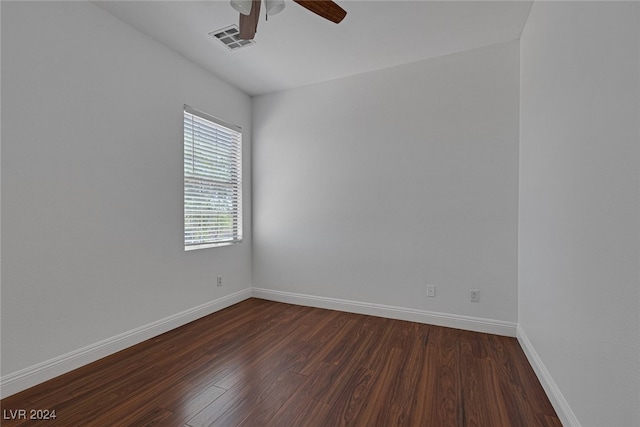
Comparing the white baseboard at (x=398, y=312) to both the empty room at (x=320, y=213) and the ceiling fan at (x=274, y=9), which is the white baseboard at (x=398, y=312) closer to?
the empty room at (x=320, y=213)

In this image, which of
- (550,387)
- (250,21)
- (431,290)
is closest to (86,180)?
(250,21)

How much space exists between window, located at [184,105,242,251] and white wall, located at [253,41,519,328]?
1.08ft

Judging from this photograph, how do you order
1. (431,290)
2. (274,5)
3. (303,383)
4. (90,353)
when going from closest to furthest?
1. (274,5)
2. (303,383)
3. (90,353)
4. (431,290)

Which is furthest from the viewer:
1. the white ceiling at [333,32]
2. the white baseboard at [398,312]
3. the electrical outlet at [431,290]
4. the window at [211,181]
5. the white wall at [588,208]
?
the window at [211,181]

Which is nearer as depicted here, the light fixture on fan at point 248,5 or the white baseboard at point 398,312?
the light fixture on fan at point 248,5

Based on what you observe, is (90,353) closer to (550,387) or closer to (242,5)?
(242,5)

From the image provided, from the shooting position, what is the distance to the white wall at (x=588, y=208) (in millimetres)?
1040

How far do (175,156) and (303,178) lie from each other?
57.6 inches

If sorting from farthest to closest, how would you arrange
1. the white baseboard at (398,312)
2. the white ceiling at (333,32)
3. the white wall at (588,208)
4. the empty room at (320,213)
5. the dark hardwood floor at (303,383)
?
1. the white baseboard at (398,312)
2. the white ceiling at (333,32)
3. the dark hardwood floor at (303,383)
4. the empty room at (320,213)
5. the white wall at (588,208)

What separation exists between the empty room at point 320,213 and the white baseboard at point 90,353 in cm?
2

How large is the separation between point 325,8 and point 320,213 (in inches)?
87.5

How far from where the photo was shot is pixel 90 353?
7.29 feet

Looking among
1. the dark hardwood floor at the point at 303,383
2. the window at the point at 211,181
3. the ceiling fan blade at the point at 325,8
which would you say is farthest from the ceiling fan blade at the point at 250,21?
the dark hardwood floor at the point at 303,383

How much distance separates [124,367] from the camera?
2.16 meters
